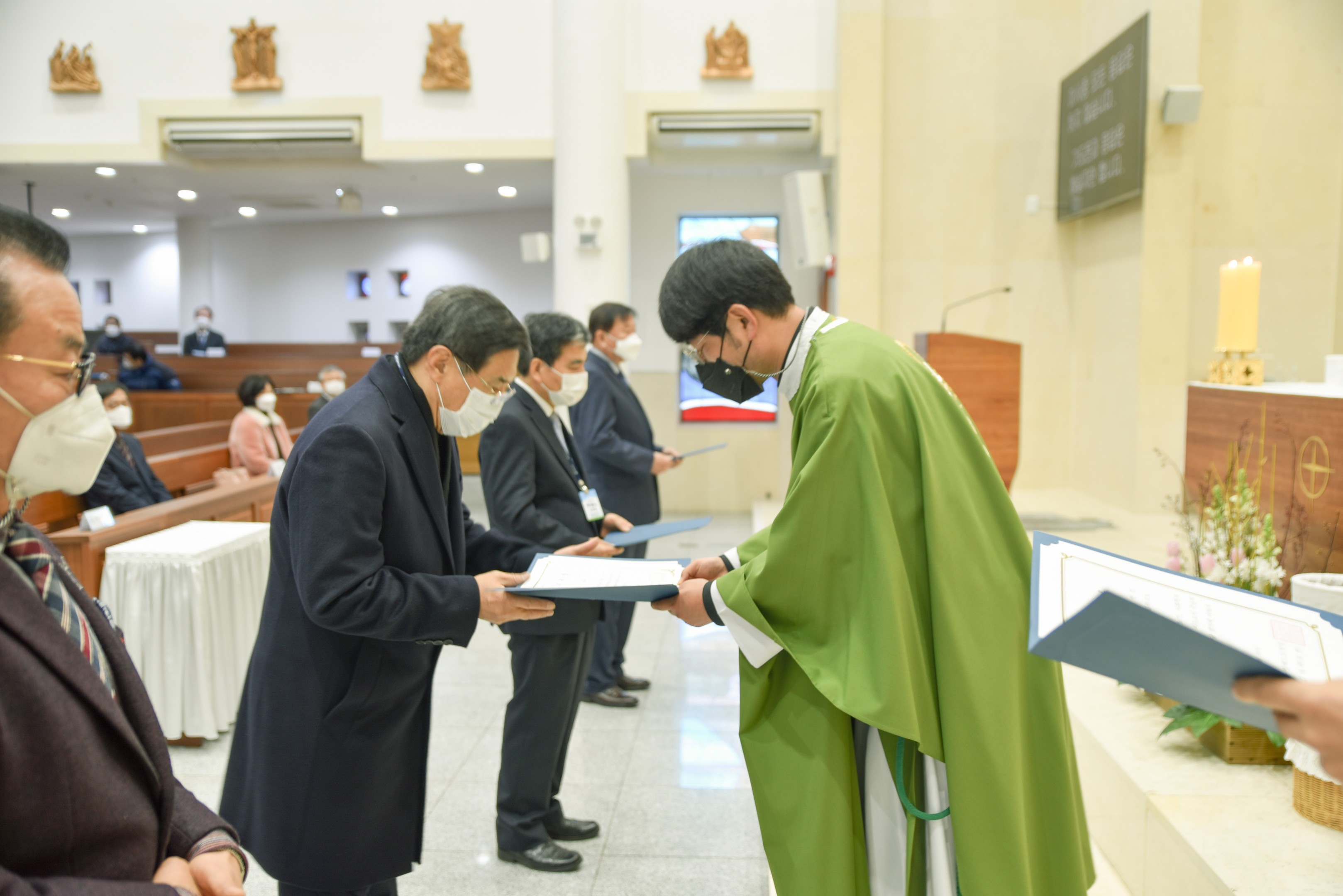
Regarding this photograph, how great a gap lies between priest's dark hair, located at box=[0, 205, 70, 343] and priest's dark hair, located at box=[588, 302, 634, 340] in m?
3.06

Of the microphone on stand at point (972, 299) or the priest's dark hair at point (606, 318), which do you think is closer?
the priest's dark hair at point (606, 318)

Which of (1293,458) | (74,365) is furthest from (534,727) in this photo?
(1293,458)

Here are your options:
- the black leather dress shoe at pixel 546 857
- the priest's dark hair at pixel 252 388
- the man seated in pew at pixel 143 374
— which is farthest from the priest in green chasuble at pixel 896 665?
the man seated in pew at pixel 143 374

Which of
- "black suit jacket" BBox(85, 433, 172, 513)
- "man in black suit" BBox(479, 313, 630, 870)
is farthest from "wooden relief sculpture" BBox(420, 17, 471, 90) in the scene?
"man in black suit" BBox(479, 313, 630, 870)

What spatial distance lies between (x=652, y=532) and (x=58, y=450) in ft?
6.45

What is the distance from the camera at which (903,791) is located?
156 cm

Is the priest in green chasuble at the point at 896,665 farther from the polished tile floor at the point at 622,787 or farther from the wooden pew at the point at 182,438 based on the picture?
the wooden pew at the point at 182,438

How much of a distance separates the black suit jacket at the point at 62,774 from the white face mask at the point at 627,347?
322 cm

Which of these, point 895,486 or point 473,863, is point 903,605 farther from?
point 473,863

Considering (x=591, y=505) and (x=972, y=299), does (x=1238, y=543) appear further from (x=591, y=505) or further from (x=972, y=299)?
(x=972, y=299)

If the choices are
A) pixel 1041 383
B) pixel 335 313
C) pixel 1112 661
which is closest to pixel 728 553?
pixel 1112 661

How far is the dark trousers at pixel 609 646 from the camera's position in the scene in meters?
4.02

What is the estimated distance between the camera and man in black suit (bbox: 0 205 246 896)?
88 cm

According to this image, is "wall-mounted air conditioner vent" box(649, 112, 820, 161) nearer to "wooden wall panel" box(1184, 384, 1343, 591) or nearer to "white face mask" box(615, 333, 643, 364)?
"white face mask" box(615, 333, 643, 364)
